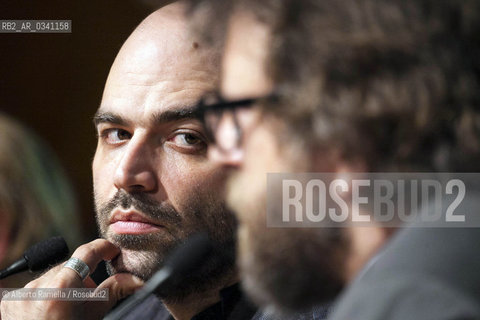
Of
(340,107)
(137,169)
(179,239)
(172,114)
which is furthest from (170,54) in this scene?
(340,107)

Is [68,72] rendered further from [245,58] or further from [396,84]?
[396,84]

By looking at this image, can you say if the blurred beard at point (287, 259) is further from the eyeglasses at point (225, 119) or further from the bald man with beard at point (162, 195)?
the bald man with beard at point (162, 195)

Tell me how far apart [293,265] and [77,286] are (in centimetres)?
59

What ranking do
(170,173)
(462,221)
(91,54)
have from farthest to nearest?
(91,54)
(170,173)
(462,221)

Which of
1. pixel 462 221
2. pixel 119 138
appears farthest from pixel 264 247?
pixel 119 138

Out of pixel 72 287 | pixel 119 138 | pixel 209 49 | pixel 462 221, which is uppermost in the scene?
pixel 209 49

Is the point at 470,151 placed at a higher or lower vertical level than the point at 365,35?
lower

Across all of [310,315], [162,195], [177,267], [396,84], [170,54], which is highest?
[170,54]

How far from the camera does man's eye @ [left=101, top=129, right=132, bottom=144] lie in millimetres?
1198

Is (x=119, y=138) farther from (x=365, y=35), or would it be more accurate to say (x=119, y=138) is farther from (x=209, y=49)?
(x=365, y=35)

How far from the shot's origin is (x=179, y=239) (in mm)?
1144

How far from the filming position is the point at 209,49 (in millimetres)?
1175

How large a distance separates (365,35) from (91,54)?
750 millimetres

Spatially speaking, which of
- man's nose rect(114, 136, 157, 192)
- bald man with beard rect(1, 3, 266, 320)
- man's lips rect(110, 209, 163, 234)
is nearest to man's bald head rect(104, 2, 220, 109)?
bald man with beard rect(1, 3, 266, 320)
